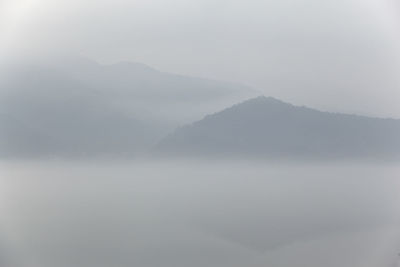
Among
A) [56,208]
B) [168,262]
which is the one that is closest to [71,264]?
[56,208]

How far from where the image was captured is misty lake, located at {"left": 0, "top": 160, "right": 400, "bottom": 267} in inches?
67.7

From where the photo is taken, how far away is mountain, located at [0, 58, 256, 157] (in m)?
1.70

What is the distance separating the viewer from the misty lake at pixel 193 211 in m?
1.72

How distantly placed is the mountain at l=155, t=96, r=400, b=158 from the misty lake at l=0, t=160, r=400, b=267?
41 millimetres

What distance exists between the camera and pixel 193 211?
5.64 feet

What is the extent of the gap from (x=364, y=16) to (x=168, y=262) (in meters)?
0.99

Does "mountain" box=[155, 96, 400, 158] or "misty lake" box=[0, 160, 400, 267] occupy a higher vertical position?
"mountain" box=[155, 96, 400, 158]

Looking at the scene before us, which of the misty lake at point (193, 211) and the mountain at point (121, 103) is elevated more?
the mountain at point (121, 103)

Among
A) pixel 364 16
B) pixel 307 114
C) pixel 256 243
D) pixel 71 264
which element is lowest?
pixel 71 264

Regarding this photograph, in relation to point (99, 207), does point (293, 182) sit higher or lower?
higher

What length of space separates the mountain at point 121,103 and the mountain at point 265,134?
36 mm

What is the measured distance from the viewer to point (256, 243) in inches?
68.8

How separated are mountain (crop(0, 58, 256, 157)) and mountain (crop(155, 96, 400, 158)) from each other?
36 mm

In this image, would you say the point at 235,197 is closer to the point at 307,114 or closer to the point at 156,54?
the point at 307,114
